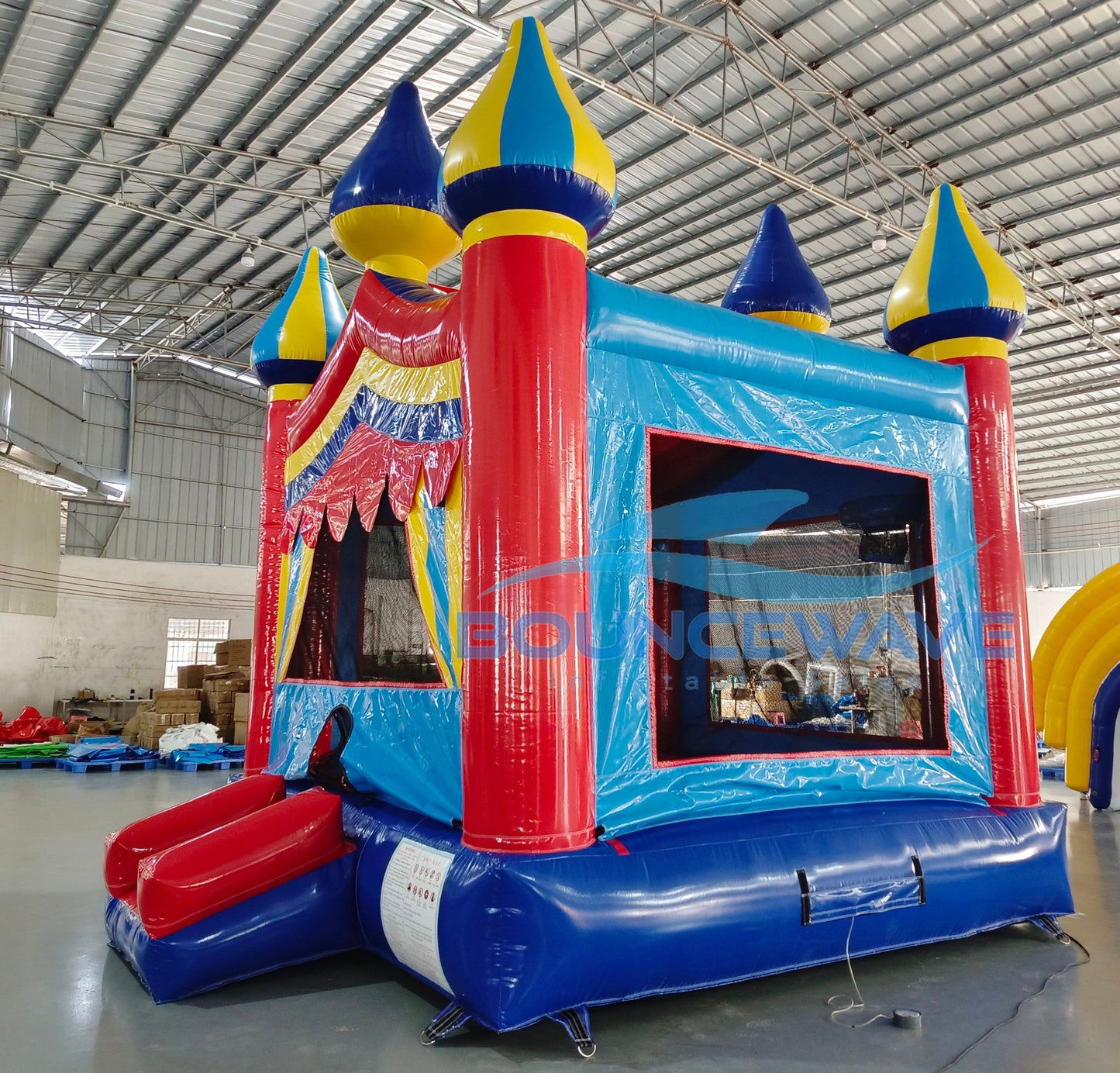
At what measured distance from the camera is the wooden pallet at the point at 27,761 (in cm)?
1005

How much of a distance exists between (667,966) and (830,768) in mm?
1077

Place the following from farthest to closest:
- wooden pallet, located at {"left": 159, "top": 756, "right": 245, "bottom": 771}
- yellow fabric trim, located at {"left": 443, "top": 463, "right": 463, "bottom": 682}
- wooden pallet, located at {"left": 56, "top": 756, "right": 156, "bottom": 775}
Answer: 1. wooden pallet, located at {"left": 159, "top": 756, "right": 245, "bottom": 771}
2. wooden pallet, located at {"left": 56, "top": 756, "right": 156, "bottom": 775}
3. yellow fabric trim, located at {"left": 443, "top": 463, "right": 463, "bottom": 682}

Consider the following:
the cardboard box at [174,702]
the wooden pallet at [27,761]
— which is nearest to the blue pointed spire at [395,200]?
the wooden pallet at [27,761]

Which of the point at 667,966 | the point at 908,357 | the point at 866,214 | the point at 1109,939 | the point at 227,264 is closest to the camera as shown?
the point at 667,966

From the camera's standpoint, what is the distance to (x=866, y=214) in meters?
9.64

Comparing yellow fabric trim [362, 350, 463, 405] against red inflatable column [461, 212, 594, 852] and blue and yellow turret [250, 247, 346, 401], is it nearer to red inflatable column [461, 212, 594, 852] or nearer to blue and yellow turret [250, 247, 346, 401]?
red inflatable column [461, 212, 594, 852]

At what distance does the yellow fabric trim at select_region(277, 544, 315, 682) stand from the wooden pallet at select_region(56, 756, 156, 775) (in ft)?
20.2

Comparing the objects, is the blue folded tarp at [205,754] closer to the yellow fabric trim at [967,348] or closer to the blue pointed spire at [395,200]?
the blue pointed spire at [395,200]

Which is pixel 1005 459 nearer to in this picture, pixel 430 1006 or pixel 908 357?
pixel 908 357

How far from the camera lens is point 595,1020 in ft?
9.62

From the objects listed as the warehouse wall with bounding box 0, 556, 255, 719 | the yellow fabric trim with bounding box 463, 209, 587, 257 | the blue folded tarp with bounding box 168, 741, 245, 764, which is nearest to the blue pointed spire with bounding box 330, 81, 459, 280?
the yellow fabric trim with bounding box 463, 209, 587, 257

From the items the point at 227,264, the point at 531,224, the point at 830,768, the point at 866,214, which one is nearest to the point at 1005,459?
the point at 830,768

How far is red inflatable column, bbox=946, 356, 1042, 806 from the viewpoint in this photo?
4.02 metres

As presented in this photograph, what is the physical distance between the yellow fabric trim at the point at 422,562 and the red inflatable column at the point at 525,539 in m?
0.42
